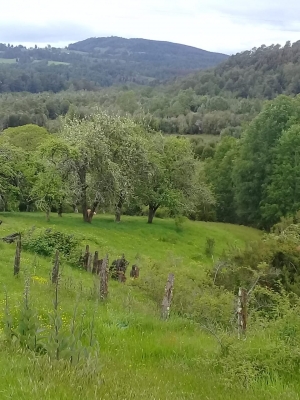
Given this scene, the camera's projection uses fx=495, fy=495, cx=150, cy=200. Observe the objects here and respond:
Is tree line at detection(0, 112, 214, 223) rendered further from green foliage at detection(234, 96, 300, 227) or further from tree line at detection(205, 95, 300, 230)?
green foliage at detection(234, 96, 300, 227)

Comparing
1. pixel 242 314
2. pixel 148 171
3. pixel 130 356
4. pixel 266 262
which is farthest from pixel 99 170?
pixel 130 356

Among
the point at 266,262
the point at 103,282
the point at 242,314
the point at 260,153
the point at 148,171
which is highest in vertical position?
the point at 242,314

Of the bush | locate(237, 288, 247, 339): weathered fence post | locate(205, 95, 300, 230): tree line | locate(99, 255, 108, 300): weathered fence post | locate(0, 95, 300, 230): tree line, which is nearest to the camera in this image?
locate(237, 288, 247, 339): weathered fence post

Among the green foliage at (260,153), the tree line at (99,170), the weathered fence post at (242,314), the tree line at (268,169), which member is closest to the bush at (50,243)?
the tree line at (99,170)

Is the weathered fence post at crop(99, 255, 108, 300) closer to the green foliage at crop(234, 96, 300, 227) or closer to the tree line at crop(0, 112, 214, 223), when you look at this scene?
the tree line at crop(0, 112, 214, 223)

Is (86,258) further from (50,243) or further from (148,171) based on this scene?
(148,171)

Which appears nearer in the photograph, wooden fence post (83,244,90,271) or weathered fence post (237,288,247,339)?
weathered fence post (237,288,247,339)

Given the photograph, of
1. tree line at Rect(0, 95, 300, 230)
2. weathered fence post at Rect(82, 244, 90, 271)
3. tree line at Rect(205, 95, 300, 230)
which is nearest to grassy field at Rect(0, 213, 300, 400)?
weathered fence post at Rect(82, 244, 90, 271)

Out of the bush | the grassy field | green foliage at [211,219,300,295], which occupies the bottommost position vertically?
the bush

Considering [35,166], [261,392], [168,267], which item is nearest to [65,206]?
[35,166]

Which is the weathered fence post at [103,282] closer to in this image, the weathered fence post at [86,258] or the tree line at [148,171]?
the weathered fence post at [86,258]

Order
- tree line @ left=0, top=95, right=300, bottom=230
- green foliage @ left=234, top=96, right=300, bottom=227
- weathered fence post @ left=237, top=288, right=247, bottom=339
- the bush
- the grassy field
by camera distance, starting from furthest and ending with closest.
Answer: green foliage @ left=234, top=96, right=300, bottom=227
tree line @ left=0, top=95, right=300, bottom=230
the bush
weathered fence post @ left=237, top=288, right=247, bottom=339
the grassy field

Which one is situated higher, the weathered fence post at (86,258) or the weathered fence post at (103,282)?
the weathered fence post at (103,282)

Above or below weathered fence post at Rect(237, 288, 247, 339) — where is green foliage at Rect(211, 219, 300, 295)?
below
